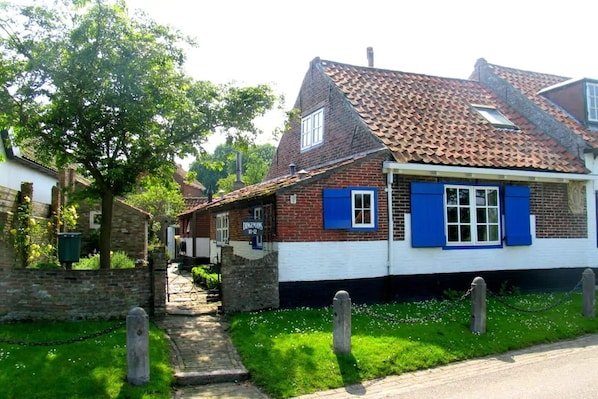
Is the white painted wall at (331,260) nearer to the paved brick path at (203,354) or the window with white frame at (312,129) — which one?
the paved brick path at (203,354)

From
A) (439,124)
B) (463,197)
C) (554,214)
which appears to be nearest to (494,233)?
(463,197)

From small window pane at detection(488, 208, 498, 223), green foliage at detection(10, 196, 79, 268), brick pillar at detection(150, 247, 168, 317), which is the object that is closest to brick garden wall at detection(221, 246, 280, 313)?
brick pillar at detection(150, 247, 168, 317)

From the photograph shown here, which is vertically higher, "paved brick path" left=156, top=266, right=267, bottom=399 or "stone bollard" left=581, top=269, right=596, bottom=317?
"stone bollard" left=581, top=269, right=596, bottom=317

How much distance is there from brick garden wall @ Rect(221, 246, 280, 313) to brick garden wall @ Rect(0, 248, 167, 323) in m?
1.88

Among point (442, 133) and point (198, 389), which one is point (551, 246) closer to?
point (442, 133)

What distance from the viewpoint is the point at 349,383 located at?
718 cm

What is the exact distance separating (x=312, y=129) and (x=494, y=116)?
6.30 m

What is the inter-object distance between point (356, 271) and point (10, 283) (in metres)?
7.37

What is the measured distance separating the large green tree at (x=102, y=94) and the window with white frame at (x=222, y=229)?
20.2 feet

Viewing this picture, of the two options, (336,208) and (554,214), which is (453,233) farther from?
(554,214)

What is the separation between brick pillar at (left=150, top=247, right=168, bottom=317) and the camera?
10.0 m

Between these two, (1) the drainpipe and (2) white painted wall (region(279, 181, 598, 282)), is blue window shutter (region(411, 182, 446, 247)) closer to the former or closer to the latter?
(2) white painted wall (region(279, 181, 598, 282))

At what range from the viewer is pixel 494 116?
54.4ft

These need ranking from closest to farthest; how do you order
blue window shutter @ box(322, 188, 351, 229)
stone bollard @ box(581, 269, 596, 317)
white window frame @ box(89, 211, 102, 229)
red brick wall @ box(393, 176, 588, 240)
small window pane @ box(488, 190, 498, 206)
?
stone bollard @ box(581, 269, 596, 317) < blue window shutter @ box(322, 188, 351, 229) < small window pane @ box(488, 190, 498, 206) < red brick wall @ box(393, 176, 588, 240) < white window frame @ box(89, 211, 102, 229)
